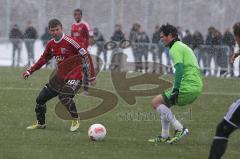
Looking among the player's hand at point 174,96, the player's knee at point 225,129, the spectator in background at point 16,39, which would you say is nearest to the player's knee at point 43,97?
the player's hand at point 174,96

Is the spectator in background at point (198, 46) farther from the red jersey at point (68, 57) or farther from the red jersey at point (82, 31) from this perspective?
the red jersey at point (68, 57)

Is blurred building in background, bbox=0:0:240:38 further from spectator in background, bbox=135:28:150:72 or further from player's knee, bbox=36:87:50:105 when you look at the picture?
player's knee, bbox=36:87:50:105

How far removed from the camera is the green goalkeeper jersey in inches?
451

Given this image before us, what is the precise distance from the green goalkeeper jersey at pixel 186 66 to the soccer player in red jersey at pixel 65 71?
2.07 meters

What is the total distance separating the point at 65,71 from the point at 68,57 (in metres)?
0.31

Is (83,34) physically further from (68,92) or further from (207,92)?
(68,92)

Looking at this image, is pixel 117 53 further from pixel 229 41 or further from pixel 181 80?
pixel 181 80

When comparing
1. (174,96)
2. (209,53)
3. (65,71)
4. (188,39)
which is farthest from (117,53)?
(174,96)

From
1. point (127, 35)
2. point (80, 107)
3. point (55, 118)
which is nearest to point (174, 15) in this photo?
point (127, 35)

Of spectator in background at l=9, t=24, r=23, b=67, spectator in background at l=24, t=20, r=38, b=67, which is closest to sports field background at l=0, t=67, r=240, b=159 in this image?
spectator in background at l=24, t=20, r=38, b=67

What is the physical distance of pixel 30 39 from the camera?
2936cm

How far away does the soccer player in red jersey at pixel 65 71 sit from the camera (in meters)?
13.0

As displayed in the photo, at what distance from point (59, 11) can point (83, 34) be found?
12.8 metres

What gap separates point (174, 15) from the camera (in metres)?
33.3
